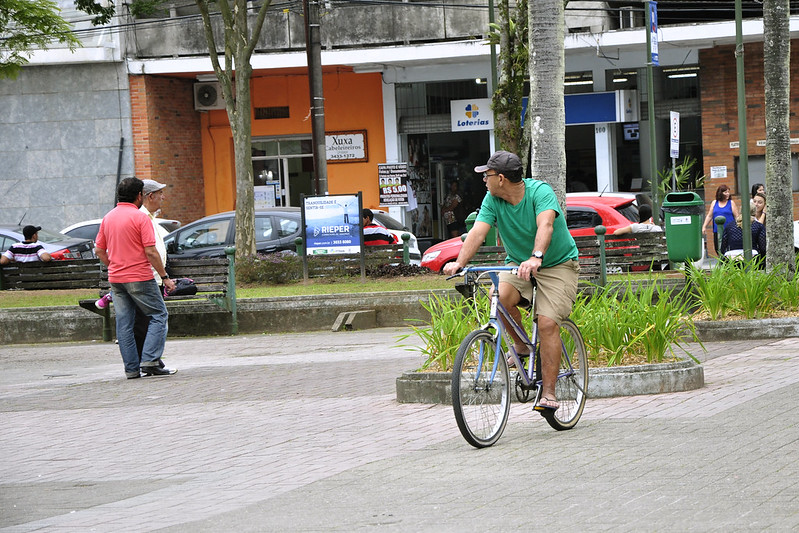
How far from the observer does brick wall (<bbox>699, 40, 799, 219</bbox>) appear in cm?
2745

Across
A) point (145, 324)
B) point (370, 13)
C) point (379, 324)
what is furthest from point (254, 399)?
point (370, 13)

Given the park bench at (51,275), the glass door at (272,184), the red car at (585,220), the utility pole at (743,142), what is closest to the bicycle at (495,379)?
the utility pole at (743,142)

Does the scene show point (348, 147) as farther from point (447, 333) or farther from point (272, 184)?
point (447, 333)

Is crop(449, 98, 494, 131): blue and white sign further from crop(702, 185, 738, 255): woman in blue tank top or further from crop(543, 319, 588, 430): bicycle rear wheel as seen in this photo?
crop(543, 319, 588, 430): bicycle rear wheel

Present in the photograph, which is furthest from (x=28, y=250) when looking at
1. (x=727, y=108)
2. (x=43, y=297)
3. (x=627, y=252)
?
(x=727, y=108)

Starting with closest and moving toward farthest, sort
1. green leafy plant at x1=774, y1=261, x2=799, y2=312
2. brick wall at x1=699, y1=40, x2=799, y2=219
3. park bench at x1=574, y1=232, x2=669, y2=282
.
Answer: green leafy plant at x1=774, y1=261, x2=799, y2=312, park bench at x1=574, y1=232, x2=669, y2=282, brick wall at x1=699, y1=40, x2=799, y2=219

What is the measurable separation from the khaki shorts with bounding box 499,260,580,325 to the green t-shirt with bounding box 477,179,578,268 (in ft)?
0.21

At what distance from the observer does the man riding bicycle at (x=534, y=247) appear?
7199 mm

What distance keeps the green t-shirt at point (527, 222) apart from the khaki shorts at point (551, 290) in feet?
0.21

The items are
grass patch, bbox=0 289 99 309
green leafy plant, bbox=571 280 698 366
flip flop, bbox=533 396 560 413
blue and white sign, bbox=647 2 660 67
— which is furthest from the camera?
blue and white sign, bbox=647 2 660 67

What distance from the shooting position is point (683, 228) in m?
15.7

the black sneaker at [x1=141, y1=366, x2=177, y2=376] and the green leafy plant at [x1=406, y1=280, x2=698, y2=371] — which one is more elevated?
the green leafy plant at [x1=406, y1=280, x2=698, y2=371]

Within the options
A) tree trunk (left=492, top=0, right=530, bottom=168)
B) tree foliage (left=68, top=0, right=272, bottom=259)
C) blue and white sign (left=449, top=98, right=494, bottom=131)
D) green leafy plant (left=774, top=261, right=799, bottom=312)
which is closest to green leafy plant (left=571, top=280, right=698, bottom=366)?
green leafy plant (left=774, top=261, right=799, bottom=312)

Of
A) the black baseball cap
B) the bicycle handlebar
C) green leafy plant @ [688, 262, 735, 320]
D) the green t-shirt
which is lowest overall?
green leafy plant @ [688, 262, 735, 320]
